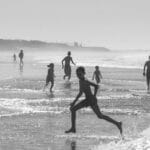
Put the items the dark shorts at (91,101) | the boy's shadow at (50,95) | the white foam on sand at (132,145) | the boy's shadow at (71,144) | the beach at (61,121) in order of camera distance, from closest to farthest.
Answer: the white foam on sand at (132,145) → the boy's shadow at (71,144) → the beach at (61,121) → the dark shorts at (91,101) → the boy's shadow at (50,95)

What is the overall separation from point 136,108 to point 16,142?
7.10 metres

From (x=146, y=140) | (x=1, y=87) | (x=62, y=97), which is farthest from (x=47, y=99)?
(x=146, y=140)

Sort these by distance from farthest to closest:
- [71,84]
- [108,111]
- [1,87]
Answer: [71,84] → [1,87] → [108,111]

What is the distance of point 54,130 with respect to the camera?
1367 centimetres

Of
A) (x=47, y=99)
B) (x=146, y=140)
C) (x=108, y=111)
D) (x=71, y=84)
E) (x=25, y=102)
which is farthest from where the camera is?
(x=71, y=84)

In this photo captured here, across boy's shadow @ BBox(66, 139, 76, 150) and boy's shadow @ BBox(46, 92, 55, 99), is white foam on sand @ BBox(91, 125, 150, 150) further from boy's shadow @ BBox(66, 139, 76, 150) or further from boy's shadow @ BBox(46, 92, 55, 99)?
boy's shadow @ BBox(46, 92, 55, 99)

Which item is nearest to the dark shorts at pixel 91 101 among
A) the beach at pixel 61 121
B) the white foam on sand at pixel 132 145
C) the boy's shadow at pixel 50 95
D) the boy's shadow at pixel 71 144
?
the beach at pixel 61 121

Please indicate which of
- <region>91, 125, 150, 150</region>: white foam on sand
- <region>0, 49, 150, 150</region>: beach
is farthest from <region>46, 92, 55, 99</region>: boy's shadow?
<region>91, 125, 150, 150</region>: white foam on sand

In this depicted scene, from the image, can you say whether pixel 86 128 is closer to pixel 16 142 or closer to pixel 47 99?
pixel 16 142

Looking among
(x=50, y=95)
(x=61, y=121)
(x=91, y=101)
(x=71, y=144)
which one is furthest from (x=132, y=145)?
(x=50, y=95)

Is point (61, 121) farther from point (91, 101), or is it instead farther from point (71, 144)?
point (71, 144)

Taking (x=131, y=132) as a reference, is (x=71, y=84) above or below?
above

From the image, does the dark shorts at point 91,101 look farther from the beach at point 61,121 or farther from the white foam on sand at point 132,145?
the white foam on sand at point 132,145

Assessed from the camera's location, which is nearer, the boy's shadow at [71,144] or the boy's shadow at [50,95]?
the boy's shadow at [71,144]
